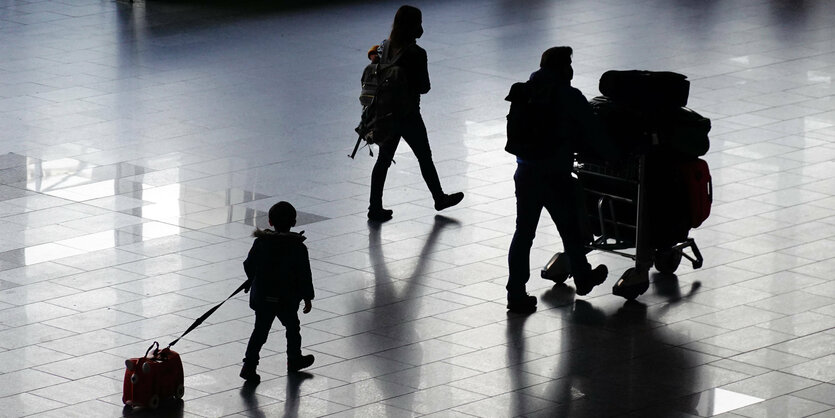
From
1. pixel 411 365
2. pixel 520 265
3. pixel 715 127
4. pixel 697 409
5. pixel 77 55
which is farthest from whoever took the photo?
pixel 77 55

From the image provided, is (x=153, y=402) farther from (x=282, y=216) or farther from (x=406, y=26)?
(x=406, y=26)

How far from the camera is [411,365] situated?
380 inches

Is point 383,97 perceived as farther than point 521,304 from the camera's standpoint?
Yes

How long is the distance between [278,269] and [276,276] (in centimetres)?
5

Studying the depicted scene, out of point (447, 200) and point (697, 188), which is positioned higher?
point (697, 188)

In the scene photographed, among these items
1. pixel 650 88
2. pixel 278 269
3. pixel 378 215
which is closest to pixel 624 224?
pixel 650 88

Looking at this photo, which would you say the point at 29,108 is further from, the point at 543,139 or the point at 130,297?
the point at 543,139

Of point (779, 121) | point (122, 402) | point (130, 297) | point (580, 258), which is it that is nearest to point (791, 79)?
point (779, 121)

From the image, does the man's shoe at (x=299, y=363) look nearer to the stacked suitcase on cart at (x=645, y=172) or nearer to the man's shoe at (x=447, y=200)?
the stacked suitcase on cart at (x=645, y=172)

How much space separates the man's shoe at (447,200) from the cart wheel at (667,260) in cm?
227

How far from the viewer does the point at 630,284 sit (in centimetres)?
1086

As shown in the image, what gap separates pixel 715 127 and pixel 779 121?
701 mm

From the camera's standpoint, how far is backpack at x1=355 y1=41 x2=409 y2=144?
12.6 meters

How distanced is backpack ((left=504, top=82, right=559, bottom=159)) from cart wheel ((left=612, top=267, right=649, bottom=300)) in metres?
1.13
